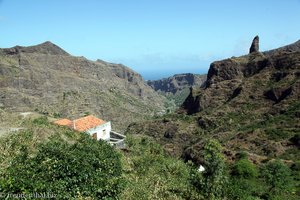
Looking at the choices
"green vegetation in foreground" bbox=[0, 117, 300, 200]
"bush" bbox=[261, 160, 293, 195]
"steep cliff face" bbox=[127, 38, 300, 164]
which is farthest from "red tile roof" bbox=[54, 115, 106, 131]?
"bush" bbox=[261, 160, 293, 195]

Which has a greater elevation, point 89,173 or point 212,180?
point 89,173

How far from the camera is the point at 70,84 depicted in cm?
15100

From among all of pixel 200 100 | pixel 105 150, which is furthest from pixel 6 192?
pixel 200 100

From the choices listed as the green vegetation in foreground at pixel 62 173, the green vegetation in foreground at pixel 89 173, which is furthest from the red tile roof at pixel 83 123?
the green vegetation in foreground at pixel 62 173

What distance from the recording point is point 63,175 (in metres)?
15.5

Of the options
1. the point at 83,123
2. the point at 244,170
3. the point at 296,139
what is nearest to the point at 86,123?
the point at 83,123

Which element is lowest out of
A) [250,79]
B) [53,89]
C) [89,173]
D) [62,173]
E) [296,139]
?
[296,139]

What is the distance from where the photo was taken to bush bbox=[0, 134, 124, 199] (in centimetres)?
1380

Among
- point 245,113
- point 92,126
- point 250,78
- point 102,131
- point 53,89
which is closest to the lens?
point 92,126

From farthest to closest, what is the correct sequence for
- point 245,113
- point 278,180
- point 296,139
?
point 245,113, point 296,139, point 278,180

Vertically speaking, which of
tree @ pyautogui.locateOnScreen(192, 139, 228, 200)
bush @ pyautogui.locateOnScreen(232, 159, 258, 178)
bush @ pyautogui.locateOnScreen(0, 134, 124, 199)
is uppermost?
bush @ pyautogui.locateOnScreen(0, 134, 124, 199)

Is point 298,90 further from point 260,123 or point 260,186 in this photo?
point 260,186

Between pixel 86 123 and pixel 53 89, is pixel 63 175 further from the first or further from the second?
pixel 53 89

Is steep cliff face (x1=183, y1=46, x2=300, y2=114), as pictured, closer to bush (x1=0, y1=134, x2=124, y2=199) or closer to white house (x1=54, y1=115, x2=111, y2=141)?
white house (x1=54, y1=115, x2=111, y2=141)
